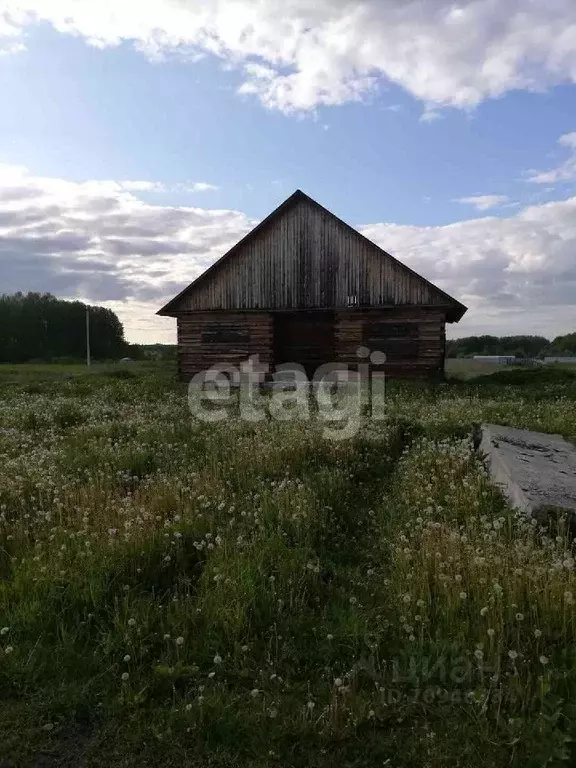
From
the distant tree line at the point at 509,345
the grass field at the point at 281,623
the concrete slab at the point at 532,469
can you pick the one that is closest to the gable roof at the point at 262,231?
the concrete slab at the point at 532,469

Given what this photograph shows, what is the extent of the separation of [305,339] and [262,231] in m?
5.19

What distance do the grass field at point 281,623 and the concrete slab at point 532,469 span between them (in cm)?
22

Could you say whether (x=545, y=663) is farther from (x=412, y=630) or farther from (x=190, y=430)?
(x=190, y=430)

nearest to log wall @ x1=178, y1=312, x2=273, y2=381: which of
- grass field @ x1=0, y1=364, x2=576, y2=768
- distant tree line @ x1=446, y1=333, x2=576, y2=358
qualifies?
grass field @ x1=0, y1=364, x2=576, y2=768

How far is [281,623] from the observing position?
418 centimetres

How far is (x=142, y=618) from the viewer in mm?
4172

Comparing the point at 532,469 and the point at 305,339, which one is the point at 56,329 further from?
the point at 532,469

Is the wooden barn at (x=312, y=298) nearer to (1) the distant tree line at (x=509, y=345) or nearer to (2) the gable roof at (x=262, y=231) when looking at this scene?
(2) the gable roof at (x=262, y=231)

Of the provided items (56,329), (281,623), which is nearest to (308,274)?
(281,623)

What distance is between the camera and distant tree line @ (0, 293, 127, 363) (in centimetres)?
7862

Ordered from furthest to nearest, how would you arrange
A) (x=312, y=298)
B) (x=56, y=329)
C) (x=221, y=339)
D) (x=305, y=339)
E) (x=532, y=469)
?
(x=56, y=329) < (x=305, y=339) < (x=221, y=339) < (x=312, y=298) < (x=532, y=469)

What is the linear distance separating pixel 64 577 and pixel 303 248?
19059mm

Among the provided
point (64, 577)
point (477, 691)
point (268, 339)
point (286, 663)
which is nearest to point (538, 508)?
point (477, 691)

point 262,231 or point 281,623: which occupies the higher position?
point 262,231
